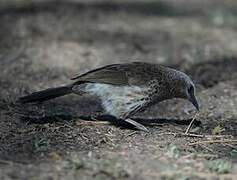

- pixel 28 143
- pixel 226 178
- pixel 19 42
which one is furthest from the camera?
pixel 19 42

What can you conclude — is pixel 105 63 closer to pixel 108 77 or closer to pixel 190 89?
pixel 190 89

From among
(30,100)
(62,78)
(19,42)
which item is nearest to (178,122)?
(30,100)

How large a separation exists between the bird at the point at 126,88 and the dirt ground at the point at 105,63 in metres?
0.22

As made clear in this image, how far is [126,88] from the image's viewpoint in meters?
6.45

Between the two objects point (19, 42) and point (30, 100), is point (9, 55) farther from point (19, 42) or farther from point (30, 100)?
point (30, 100)

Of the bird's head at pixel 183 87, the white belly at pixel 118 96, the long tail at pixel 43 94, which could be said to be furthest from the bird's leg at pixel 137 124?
the long tail at pixel 43 94

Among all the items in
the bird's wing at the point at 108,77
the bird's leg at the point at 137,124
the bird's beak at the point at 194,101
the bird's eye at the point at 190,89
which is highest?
the bird's wing at the point at 108,77

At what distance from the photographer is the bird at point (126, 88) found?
6395 millimetres

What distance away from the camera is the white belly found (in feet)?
20.9

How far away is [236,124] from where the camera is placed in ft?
22.6

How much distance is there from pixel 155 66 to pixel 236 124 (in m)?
1.15

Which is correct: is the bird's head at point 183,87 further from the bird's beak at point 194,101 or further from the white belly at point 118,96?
the white belly at point 118,96

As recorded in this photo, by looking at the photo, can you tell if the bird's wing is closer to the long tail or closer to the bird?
the bird

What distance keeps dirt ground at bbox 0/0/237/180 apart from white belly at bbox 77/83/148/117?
0.68 ft
